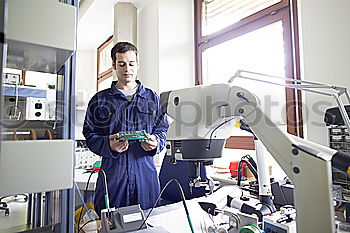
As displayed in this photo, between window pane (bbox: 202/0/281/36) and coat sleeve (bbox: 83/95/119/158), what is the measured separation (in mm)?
1699

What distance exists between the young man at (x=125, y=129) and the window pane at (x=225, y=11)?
4.61 feet

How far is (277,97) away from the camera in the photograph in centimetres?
193

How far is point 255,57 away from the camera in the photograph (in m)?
2.24

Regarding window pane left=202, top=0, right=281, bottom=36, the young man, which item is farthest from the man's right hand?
window pane left=202, top=0, right=281, bottom=36

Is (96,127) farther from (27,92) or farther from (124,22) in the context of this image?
(124,22)

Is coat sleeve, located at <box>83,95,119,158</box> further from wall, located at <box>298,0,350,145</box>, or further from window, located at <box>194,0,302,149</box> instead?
wall, located at <box>298,0,350,145</box>

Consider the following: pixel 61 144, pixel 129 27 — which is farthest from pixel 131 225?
pixel 129 27

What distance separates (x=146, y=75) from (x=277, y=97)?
5.44 ft

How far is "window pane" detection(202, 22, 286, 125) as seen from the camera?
6.39ft

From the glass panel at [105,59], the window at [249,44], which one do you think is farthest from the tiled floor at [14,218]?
the glass panel at [105,59]

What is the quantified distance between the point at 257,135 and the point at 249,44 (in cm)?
191

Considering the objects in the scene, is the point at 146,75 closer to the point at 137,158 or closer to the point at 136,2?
the point at 136,2

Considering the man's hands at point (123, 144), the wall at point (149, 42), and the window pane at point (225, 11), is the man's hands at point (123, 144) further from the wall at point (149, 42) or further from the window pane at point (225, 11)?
the window pane at point (225, 11)

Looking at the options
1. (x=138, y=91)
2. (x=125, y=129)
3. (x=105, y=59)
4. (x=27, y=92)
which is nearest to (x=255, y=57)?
(x=138, y=91)
